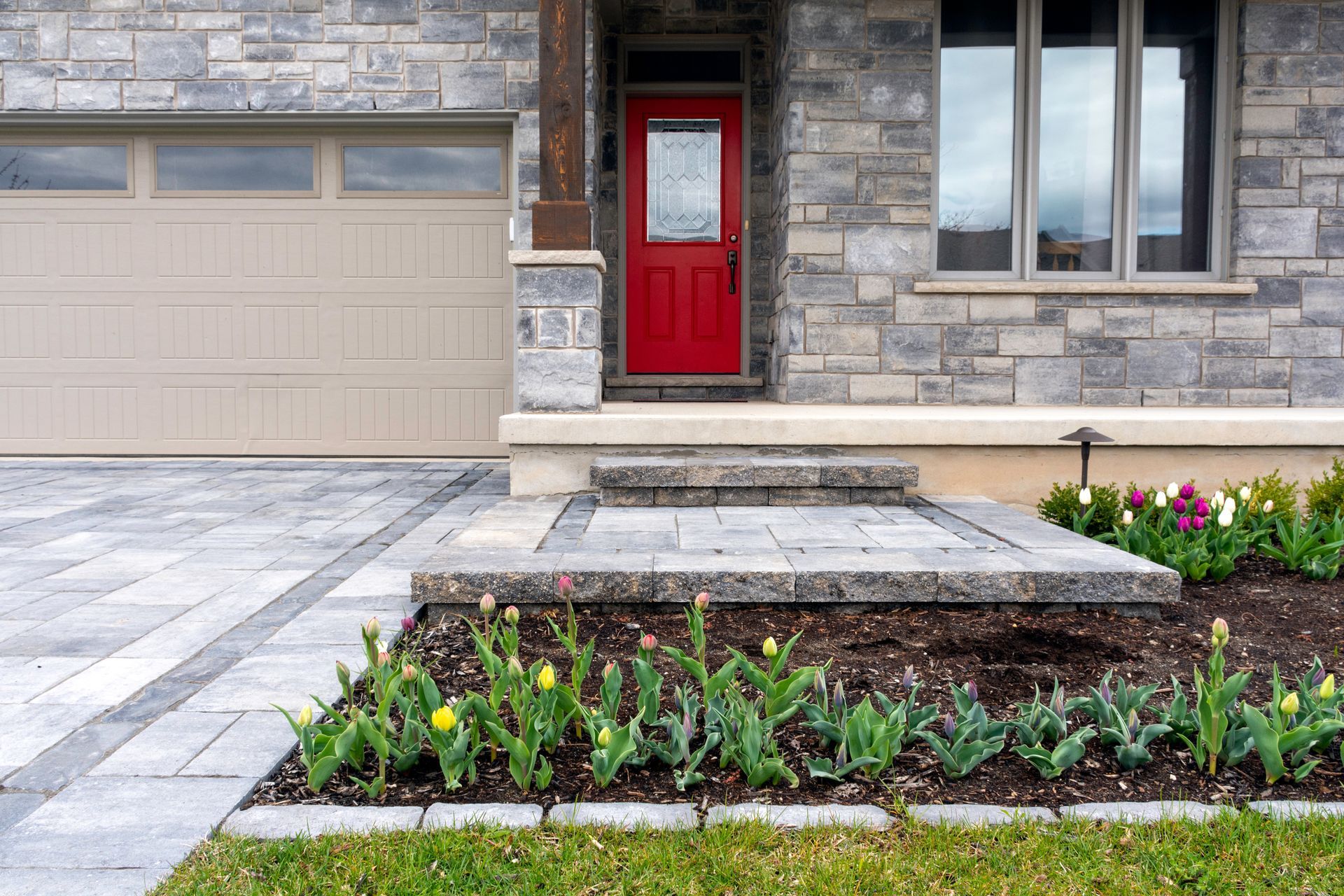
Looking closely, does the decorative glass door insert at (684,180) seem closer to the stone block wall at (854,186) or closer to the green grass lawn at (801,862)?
the stone block wall at (854,186)

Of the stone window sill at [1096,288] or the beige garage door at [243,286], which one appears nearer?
the stone window sill at [1096,288]

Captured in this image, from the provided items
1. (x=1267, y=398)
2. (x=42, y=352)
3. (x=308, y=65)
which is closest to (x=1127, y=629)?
(x=1267, y=398)

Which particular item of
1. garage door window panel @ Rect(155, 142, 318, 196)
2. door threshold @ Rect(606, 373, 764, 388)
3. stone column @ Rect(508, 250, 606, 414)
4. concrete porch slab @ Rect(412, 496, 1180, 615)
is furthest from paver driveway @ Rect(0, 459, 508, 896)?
garage door window panel @ Rect(155, 142, 318, 196)

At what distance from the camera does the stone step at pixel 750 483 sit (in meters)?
4.98

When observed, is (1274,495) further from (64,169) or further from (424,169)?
(64,169)

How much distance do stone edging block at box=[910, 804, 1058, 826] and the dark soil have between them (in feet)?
0.24

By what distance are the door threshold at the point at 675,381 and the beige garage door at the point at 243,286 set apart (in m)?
0.90

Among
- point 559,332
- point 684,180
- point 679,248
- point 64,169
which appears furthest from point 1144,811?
point 64,169

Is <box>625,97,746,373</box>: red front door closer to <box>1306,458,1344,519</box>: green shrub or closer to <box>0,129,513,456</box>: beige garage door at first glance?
<box>0,129,513,456</box>: beige garage door

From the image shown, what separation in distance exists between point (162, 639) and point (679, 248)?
590 cm

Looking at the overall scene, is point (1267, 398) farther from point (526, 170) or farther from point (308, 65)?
point (308, 65)

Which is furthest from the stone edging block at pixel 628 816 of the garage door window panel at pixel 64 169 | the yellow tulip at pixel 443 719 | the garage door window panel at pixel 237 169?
the garage door window panel at pixel 64 169

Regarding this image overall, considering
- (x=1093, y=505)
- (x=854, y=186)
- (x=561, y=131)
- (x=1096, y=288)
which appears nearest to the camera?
(x=1093, y=505)

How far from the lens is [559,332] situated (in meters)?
5.57
